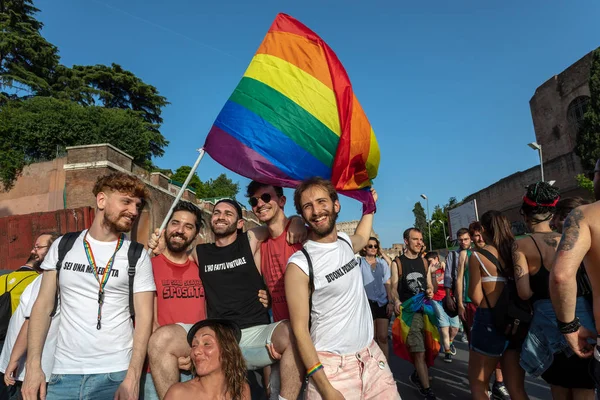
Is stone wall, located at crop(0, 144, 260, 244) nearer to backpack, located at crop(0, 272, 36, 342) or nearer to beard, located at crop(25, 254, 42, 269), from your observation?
beard, located at crop(25, 254, 42, 269)

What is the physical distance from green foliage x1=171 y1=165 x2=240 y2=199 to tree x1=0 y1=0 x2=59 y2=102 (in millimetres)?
13113

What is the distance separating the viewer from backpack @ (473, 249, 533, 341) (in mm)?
3506

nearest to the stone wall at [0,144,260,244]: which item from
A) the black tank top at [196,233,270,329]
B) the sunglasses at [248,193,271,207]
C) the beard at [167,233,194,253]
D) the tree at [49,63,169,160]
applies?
the tree at [49,63,169,160]

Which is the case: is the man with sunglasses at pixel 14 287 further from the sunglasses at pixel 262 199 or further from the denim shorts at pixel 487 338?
the denim shorts at pixel 487 338

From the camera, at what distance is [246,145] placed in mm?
3615

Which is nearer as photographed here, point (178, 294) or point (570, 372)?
point (570, 372)

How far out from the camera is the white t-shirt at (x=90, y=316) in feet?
8.14

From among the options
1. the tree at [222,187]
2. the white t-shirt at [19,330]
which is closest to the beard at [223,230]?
the white t-shirt at [19,330]

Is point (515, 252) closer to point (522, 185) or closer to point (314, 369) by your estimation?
point (314, 369)

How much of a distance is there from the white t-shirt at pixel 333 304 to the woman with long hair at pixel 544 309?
1.47 meters

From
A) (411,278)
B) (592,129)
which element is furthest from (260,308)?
(592,129)

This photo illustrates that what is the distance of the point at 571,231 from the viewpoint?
222cm

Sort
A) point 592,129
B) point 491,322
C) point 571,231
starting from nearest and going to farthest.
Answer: point 571,231 → point 491,322 → point 592,129

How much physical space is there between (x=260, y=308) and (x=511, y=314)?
84.5 inches
